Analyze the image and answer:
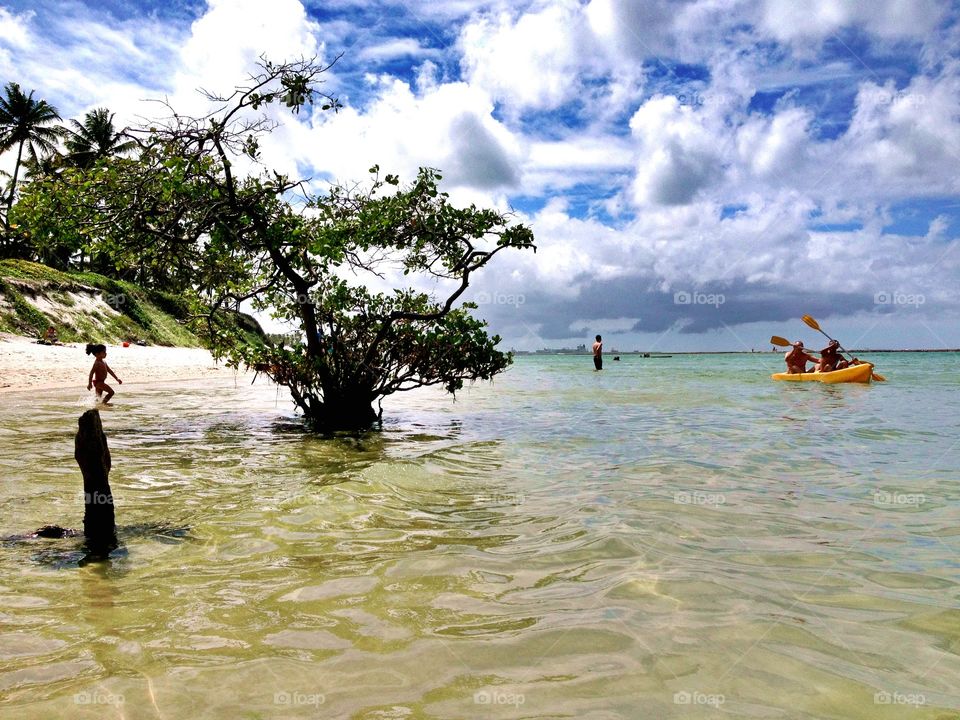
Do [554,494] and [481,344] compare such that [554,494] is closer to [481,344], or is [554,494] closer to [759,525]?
[759,525]

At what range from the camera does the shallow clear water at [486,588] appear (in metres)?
3.44

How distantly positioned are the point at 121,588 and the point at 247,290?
10101 millimetres

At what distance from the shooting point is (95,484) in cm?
594

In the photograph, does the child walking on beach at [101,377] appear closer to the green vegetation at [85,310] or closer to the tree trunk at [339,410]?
the tree trunk at [339,410]

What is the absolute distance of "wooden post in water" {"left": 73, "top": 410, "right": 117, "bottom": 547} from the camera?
5.90 meters

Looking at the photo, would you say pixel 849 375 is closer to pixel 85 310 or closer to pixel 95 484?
pixel 95 484

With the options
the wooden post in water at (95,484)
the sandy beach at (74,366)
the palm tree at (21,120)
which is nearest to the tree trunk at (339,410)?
the wooden post in water at (95,484)

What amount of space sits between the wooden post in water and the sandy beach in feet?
60.4

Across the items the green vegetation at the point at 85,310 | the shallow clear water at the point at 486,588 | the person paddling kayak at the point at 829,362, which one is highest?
the green vegetation at the point at 85,310

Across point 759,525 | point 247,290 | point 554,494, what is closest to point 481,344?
point 247,290

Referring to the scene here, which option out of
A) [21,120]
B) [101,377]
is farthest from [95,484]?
[21,120]

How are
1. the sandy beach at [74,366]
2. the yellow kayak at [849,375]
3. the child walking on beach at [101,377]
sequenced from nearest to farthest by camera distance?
the child walking on beach at [101,377], the sandy beach at [74,366], the yellow kayak at [849,375]

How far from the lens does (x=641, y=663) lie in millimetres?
3771

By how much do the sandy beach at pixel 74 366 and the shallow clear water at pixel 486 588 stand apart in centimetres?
1489
